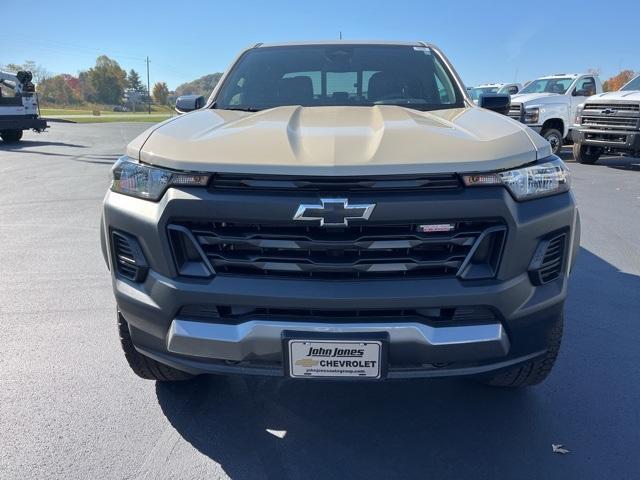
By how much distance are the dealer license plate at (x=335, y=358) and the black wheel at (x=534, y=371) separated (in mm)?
640

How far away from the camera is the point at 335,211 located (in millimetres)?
1881

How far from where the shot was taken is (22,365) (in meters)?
3.03

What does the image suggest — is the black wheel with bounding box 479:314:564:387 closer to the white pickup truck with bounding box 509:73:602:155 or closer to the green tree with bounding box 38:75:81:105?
the white pickup truck with bounding box 509:73:602:155

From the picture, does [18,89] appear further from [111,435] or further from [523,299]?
[523,299]

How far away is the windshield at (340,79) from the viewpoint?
3.40 metres

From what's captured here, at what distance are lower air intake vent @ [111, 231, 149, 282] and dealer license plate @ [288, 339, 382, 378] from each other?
0.68 meters

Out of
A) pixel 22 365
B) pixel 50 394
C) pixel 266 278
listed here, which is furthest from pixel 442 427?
pixel 22 365

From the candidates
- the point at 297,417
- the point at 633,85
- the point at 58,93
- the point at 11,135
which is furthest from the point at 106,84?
the point at 297,417

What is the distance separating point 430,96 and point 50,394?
2885 millimetres

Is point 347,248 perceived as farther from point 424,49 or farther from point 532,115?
point 532,115

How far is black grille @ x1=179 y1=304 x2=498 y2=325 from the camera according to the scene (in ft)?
6.36

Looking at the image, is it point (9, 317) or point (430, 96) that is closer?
point (430, 96)

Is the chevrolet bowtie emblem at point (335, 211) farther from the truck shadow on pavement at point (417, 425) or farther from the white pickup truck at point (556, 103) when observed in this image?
the white pickup truck at point (556, 103)

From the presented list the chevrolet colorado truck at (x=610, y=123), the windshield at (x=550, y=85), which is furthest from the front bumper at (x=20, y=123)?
the chevrolet colorado truck at (x=610, y=123)
